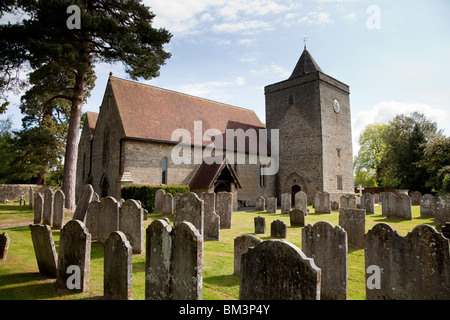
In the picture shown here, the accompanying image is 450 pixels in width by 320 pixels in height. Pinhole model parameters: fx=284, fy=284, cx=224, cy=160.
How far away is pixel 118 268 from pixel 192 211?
126 inches

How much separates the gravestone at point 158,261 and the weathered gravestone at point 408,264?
A: 10.0 ft

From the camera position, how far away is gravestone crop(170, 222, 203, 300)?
140 inches

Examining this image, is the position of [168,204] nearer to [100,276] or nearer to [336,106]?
[100,276]

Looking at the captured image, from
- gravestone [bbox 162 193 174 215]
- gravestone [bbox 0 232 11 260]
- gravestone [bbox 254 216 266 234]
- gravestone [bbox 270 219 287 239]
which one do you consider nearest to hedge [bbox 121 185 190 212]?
gravestone [bbox 162 193 174 215]

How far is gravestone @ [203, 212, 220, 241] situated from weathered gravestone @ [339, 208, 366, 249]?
377 centimetres

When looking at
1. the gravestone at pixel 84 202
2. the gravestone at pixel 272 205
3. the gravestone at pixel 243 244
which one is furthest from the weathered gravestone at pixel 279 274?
the gravestone at pixel 272 205

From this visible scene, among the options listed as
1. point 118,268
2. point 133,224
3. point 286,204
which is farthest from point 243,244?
point 286,204

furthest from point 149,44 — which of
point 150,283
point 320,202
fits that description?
point 150,283

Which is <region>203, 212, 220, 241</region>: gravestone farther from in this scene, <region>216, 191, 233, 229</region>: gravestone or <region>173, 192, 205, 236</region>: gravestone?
<region>216, 191, 233, 229</region>: gravestone

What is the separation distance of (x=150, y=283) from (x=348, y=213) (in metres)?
5.57

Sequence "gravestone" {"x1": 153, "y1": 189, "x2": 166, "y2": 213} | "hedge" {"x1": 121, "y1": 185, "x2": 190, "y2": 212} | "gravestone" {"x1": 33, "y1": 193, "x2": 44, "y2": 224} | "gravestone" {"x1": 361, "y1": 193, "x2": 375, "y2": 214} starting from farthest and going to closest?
"gravestone" {"x1": 361, "y1": 193, "x2": 375, "y2": 214} < "hedge" {"x1": 121, "y1": 185, "x2": 190, "y2": 212} < "gravestone" {"x1": 153, "y1": 189, "x2": 166, "y2": 213} < "gravestone" {"x1": 33, "y1": 193, "x2": 44, "y2": 224}

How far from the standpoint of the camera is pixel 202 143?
70.6 feet

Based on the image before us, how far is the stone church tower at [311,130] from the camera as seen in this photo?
24.3 m

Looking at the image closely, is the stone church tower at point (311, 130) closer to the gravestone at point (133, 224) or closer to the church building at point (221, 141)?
the church building at point (221, 141)
